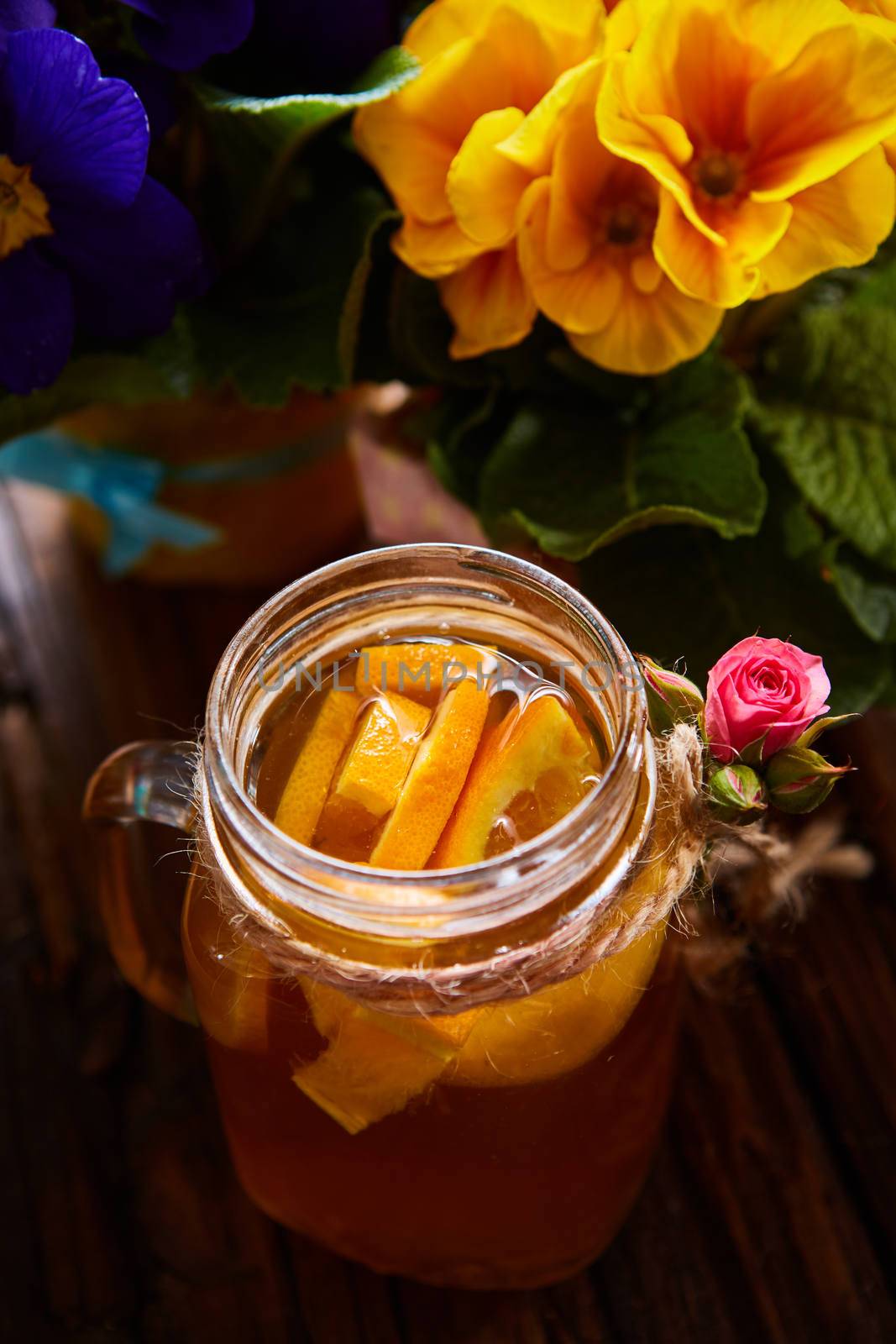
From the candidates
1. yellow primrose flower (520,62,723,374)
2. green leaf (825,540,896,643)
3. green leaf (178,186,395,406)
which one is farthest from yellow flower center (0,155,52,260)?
green leaf (825,540,896,643)

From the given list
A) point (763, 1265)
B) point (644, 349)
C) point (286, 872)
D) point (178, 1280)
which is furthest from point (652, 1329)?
point (644, 349)

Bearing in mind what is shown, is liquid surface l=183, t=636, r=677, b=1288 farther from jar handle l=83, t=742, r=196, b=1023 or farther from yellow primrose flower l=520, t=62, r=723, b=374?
yellow primrose flower l=520, t=62, r=723, b=374

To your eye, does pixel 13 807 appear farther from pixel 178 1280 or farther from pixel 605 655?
pixel 605 655

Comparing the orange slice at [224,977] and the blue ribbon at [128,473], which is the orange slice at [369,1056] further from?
the blue ribbon at [128,473]

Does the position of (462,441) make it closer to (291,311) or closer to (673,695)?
(291,311)

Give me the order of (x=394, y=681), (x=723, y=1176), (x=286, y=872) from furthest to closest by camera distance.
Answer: (x=723, y=1176)
(x=394, y=681)
(x=286, y=872)

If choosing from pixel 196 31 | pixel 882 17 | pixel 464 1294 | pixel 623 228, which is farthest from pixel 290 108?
pixel 464 1294
